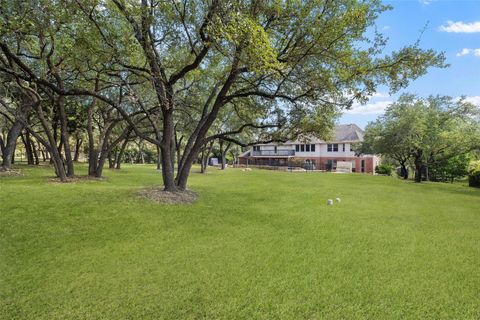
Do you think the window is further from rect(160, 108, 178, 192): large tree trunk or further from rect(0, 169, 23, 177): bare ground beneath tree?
rect(0, 169, 23, 177): bare ground beneath tree

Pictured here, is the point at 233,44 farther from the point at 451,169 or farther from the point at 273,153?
the point at 273,153

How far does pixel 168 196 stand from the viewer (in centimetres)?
1034

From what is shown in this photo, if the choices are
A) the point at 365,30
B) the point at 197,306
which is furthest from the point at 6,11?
the point at 365,30

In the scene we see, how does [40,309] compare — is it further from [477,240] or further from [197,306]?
[477,240]

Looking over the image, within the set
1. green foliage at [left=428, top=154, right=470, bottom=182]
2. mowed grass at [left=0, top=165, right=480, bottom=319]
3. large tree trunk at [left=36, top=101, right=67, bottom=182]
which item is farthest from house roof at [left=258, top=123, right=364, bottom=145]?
large tree trunk at [left=36, top=101, right=67, bottom=182]

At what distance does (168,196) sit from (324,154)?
37735mm

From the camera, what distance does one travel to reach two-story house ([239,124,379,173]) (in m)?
42.3

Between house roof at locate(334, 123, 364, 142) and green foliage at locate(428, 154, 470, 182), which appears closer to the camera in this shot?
green foliage at locate(428, 154, 470, 182)

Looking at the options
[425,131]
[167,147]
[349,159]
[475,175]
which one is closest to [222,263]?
[167,147]

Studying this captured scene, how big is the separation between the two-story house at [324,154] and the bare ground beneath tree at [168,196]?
1168 inches

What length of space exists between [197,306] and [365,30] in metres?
7.72

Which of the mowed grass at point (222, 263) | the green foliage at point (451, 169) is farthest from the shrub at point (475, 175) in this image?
the mowed grass at point (222, 263)

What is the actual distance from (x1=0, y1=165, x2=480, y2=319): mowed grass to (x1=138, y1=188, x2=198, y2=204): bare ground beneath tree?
1.96 feet

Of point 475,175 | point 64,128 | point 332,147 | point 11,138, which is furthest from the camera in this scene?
point 332,147
